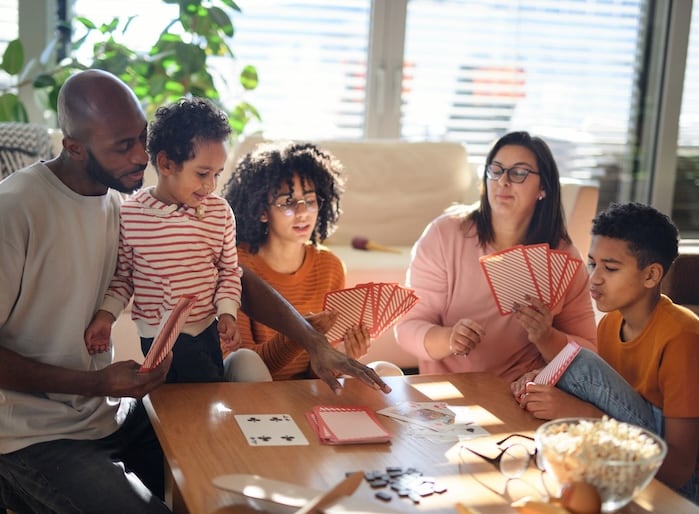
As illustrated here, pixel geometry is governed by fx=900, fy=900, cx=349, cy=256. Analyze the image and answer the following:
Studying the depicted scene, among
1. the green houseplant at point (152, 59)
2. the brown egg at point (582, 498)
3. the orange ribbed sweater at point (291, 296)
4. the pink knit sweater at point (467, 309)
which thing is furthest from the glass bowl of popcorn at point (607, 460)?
the green houseplant at point (152, 59)

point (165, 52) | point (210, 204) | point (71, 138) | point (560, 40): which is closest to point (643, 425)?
point (210, 204)

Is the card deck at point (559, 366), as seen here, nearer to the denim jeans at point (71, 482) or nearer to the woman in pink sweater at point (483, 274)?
the woman in pink sweater at point (483, 274)

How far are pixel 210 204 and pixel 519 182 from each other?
3.18ft

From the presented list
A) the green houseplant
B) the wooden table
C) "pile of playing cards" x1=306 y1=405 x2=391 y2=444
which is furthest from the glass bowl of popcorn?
the green houseplant

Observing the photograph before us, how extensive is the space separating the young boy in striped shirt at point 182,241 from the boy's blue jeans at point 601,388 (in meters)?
0.79

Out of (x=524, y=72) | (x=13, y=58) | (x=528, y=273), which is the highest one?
(x=524, y=72)

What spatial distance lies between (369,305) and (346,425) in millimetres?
619

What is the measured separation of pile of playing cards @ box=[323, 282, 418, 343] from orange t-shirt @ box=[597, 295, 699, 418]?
566 mm

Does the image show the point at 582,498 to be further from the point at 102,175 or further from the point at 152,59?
the point at 152,59

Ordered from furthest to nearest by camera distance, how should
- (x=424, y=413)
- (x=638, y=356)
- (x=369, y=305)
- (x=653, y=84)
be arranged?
(x=653, y=84) → (x=369, y=305) → (x=638, y=356) → (x=424, y=413)

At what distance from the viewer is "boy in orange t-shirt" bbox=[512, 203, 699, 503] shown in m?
2.04

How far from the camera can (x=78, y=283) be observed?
6.57 feet

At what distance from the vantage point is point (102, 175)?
2.01 meters

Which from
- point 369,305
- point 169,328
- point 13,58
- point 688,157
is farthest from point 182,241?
point 688,157
